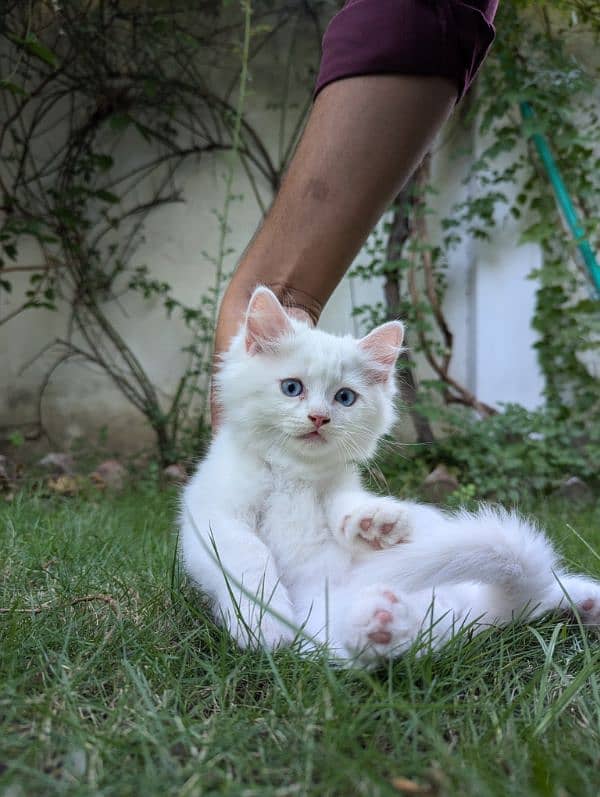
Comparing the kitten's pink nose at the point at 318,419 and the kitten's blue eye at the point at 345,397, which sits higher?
the kitten's blue eye at the point at 345,397

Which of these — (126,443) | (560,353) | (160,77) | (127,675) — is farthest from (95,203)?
(127,675)

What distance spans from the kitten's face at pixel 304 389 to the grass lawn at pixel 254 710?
307 mm

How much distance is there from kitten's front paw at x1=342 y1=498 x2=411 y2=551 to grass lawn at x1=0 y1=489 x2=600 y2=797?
17cm

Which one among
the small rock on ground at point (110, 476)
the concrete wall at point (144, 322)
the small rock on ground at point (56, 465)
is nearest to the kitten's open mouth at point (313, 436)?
the small rock on ground at point (110, 476)

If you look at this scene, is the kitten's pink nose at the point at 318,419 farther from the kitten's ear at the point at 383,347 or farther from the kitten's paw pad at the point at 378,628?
the kitten's paw pad at the point at 378,628

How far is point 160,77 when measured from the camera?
13.2 feet

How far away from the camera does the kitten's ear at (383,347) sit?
1290mm

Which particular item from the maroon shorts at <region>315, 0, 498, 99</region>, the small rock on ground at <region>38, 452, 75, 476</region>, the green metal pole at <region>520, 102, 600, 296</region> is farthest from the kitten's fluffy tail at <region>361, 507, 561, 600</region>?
the green metal pole at <region>520, 102, 600, 296</region>

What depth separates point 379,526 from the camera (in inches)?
41.5

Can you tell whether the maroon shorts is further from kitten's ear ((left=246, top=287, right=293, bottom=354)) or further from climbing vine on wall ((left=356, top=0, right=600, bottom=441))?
climbing vine on wall ((left=356, top=0, right=600, bottom=441))

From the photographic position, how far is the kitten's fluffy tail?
95cm

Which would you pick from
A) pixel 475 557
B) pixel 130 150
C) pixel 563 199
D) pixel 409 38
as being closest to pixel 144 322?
pixel 130 150

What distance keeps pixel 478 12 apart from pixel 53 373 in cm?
335

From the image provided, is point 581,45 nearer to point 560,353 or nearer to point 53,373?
point 560,353
